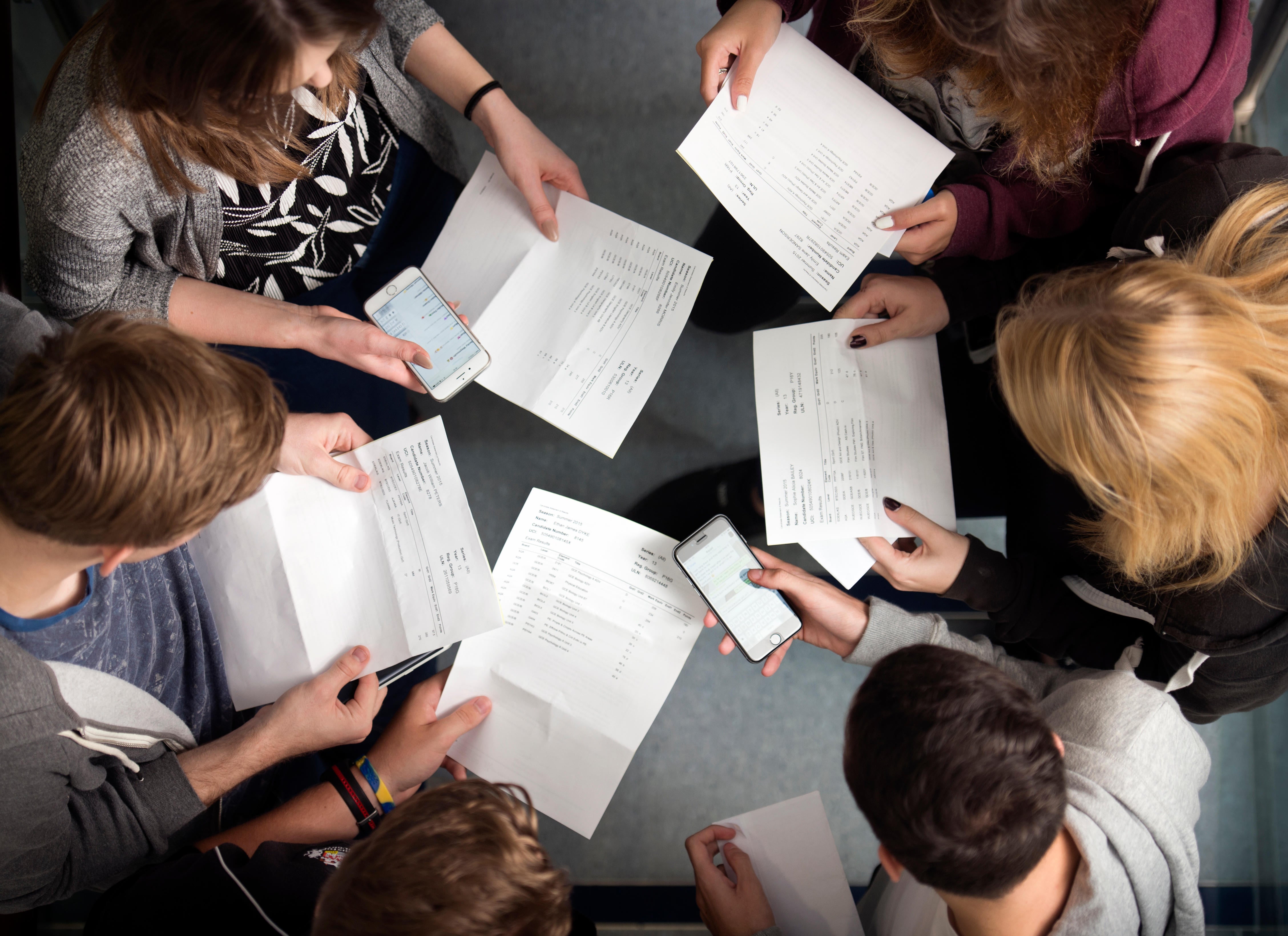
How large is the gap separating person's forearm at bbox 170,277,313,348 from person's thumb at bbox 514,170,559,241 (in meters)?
0.33

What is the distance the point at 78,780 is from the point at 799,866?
33.5 inches

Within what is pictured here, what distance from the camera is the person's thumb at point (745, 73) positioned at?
2.98 feet

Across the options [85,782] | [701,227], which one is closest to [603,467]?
[701,227]

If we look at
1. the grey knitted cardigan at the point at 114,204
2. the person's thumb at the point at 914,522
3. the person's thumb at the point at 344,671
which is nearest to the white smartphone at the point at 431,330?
the grey knitted cardigan at the point at 114,204

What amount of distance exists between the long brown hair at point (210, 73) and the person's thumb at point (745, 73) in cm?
42

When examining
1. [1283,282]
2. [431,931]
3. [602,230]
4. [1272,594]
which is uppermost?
[602,230]

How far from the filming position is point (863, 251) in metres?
0.93

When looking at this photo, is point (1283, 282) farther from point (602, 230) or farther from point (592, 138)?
point (592, 138)

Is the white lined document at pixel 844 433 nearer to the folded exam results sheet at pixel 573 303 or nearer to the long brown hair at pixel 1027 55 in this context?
the folded exam results sheet at pixel 573 303

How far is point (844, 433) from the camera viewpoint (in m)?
0.95

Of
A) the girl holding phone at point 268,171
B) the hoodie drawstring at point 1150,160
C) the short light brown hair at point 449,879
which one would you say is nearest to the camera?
the short light brown hair at point 449,879

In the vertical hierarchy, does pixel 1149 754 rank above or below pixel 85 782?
below

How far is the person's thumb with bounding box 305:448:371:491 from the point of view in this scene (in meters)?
0.93

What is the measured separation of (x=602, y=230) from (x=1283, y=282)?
2.47 feet
